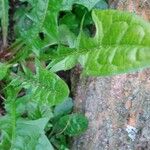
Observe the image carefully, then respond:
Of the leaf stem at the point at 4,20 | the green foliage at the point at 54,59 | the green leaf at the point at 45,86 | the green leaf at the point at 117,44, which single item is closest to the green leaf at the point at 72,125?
the green foliage at the point at 54,59

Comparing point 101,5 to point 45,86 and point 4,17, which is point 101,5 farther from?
point 45,86

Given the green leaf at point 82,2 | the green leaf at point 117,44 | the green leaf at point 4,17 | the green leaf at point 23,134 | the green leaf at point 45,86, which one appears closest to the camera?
the green leaf at point 117,44

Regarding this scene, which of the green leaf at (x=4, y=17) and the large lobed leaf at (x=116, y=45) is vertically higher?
the large lobed leaf at (x=116, y=45)

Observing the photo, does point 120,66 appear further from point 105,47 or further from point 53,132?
point 53,132

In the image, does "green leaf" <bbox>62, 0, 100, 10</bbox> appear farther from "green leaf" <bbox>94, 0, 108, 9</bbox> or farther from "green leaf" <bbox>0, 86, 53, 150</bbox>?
"green leaf" <bbox>0, 86, 53, 150</bbox>

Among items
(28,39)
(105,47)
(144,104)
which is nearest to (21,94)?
(28,39)

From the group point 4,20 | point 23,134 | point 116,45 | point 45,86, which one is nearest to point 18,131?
point 23,134

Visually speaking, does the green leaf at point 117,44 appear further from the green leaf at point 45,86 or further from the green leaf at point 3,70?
the green leaf at point 3,70
